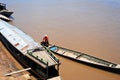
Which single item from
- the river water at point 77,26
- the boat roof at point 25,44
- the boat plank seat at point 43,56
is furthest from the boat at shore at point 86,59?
the boat roof at point 25,44

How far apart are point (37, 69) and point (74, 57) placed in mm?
3194

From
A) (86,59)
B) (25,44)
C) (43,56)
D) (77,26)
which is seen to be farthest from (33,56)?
(77,26)

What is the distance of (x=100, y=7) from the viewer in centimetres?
2616

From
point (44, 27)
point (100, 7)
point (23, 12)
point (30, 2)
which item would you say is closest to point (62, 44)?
point (44, 27)

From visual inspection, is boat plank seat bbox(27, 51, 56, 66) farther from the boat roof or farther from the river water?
the river water

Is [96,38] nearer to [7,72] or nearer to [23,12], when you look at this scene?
[7,72]

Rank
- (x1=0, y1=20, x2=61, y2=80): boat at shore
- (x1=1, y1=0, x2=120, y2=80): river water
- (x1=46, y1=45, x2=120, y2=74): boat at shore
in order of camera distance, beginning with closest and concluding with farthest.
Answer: (x1=0, y1=20, x2=61, y2=80): boat at shore < (x1=46, y1=45, x2=120, y2=74): boat at shore < (x1=1, y1=0, x2=120, y2=80): river water

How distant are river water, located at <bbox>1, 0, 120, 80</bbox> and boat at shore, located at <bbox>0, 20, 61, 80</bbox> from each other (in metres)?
1.50

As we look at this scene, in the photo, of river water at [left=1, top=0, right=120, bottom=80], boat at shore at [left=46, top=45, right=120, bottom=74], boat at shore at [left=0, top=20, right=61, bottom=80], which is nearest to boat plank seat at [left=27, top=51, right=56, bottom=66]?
boat at shore at [left=0, top=20, right=61, bottom=80]

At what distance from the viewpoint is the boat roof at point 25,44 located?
448 inches

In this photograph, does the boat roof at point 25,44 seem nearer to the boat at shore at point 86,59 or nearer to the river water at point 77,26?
the boat at shore at point 86,59

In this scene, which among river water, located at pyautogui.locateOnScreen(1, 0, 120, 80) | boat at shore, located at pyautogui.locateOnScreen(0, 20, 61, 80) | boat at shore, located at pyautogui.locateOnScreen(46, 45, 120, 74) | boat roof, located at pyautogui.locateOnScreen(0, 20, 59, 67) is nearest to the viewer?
boat at shore, located at pyautogui.locateOnScreen(0, 20, 61, 80)

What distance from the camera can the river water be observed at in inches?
524

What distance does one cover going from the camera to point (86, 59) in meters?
13.8
